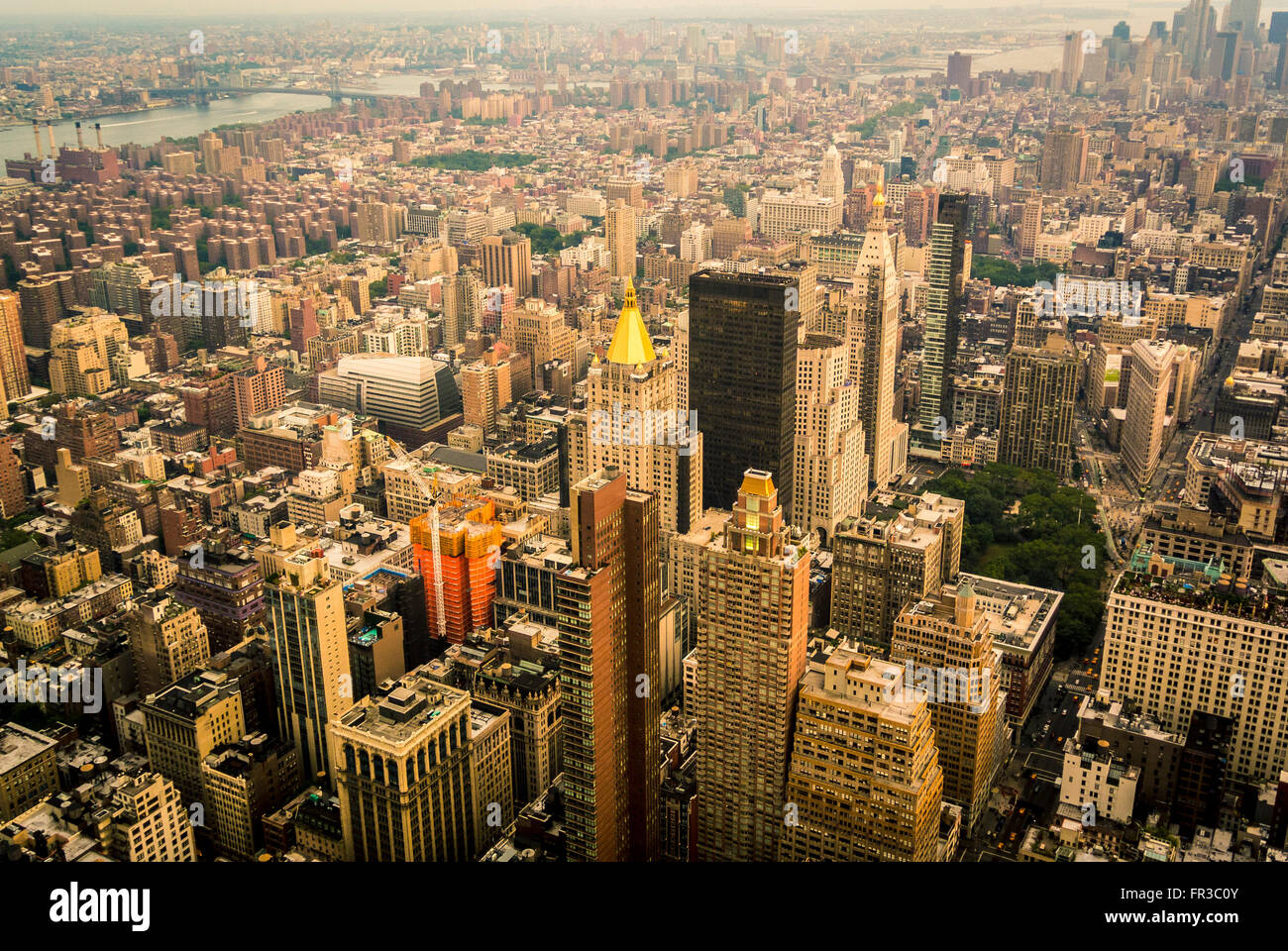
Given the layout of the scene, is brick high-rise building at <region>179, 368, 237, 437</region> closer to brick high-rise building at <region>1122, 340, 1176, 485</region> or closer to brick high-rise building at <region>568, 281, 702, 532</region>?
brick high-rise building at <region>568, 281, 702, 532</region>

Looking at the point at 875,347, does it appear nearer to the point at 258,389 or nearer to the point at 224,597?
the point at 224,597

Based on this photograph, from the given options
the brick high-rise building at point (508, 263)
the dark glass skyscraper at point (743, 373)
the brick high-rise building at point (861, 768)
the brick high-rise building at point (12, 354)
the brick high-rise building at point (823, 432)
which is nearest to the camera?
the brick high-rise building at point (861, 768)

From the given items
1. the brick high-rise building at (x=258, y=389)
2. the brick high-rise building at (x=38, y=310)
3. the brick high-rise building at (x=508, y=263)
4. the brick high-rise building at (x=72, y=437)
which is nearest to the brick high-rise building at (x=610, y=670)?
the brick high-rise building at (x=72, y=437)

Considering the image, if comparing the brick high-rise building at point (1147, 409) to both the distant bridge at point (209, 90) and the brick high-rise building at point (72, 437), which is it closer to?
the brick high-rise building at point (72, 437)

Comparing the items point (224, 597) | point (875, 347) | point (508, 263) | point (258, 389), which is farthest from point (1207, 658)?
point (508, 263)
